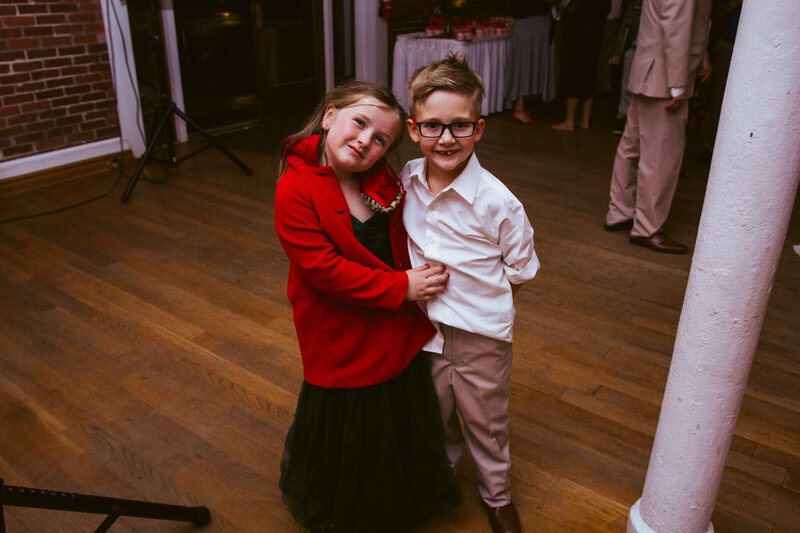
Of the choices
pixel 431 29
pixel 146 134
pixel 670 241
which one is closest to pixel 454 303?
pixel 670 241

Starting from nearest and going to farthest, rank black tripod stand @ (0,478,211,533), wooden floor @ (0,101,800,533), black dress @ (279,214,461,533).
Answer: black tripod stand @ (0,478,211,533)
black dress @ (279,214,461,533)
wooden floor @ (0,101,800,533)

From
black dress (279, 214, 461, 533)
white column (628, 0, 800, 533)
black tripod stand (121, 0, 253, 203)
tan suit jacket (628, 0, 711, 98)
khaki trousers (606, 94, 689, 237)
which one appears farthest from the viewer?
black tripod stand (121, 0, 253, 203)

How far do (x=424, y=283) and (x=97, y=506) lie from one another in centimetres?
82

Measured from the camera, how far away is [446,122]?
1271 mm

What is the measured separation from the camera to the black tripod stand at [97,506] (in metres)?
1.21

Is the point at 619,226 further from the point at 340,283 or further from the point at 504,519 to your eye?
the point at 340,283

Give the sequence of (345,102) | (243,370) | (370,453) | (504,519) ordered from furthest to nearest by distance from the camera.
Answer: (243,370) < (504,519) < (370,453) < (345,102)

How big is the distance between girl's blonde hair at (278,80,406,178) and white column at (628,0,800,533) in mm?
618

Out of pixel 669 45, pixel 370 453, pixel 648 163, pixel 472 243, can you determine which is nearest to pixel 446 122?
pixel 472 243

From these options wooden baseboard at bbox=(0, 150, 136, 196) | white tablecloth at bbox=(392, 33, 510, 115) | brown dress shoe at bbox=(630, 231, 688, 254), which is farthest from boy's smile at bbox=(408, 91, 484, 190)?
white tablecloth at bbox=(392, 33, 510, 115)

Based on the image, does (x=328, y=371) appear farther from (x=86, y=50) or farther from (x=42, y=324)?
(x=86, y=50)

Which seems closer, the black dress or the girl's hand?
the girl's hand

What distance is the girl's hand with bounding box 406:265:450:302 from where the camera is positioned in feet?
4.40

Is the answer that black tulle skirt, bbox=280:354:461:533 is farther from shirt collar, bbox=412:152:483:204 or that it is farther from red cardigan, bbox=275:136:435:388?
shirt collar, bbox=412:152:483:204
